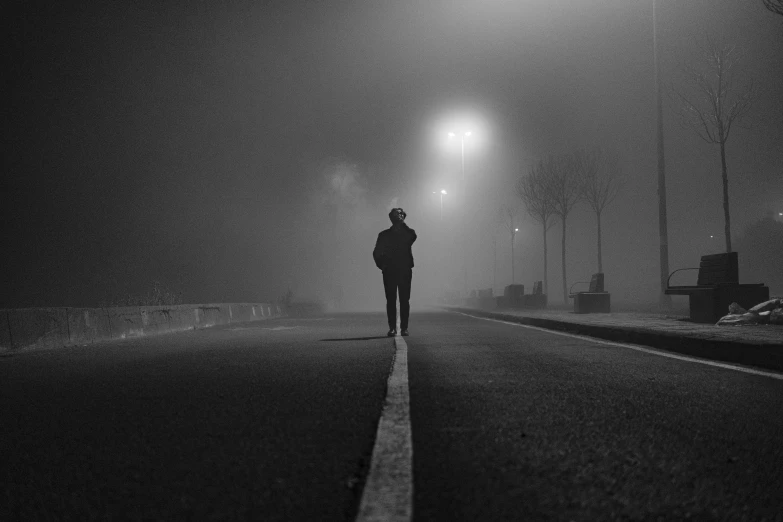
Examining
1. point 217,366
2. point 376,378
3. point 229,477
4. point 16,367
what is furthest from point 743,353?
point 16,367

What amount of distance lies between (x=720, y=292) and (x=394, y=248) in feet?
21.6

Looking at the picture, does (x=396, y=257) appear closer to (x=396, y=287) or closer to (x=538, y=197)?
(x=396, y=287)

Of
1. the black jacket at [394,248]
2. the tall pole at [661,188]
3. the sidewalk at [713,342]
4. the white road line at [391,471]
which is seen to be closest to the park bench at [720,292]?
the sidewalk at [713,342]

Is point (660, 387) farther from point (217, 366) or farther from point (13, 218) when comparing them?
point (13, 218)

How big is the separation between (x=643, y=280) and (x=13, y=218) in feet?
360

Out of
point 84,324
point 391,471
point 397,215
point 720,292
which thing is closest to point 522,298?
point 720,292

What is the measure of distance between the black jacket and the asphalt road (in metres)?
5.12

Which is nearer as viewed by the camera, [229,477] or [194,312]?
[229,477]

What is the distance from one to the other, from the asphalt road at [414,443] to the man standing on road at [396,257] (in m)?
5.04

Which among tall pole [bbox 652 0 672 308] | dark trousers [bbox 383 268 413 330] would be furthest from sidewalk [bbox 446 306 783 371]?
tall pole [bbox 652 0 672 308]

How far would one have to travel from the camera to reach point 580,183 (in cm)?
4062

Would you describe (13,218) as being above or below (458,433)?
above

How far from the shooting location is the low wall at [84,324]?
8938 mm

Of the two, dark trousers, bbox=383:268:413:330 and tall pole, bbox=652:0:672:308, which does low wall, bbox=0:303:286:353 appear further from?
tall pole, bbox=652:0:672:308
